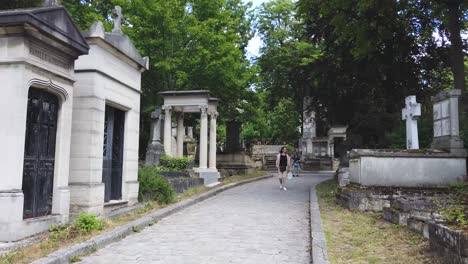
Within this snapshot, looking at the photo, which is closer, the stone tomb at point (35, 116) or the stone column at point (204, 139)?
the stone tomb at point (35, 116)

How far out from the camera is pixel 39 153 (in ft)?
22.0

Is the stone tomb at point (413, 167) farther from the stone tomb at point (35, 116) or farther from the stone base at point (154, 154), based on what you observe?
the stone base at point (154, 154)

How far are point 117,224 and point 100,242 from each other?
1.42 metres

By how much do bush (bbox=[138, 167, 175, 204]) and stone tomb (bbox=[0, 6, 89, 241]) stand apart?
10.9ft

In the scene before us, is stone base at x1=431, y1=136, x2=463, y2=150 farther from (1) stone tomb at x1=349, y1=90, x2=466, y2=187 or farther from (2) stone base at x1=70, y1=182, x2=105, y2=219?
(2) stone base at x1=70, y1=182, x2=105, y2=219

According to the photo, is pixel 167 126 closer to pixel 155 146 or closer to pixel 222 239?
pixel 155 146

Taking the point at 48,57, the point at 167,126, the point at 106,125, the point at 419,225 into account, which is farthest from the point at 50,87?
the point at 167,126

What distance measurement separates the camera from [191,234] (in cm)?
750

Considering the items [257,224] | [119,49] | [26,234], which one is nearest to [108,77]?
[119,49]

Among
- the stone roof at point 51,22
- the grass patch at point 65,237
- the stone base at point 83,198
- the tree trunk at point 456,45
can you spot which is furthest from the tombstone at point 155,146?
the tree trunk at point 456,45

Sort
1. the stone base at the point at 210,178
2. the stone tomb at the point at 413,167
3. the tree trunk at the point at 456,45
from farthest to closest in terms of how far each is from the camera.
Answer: the stone base at the point at 210,178 < the tree trunk at the point at 456,45 < the stone tomb at the point at 413,167

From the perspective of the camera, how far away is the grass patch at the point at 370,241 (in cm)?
539

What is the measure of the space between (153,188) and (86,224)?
150 inches

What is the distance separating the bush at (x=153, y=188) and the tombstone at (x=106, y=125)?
0.56m
